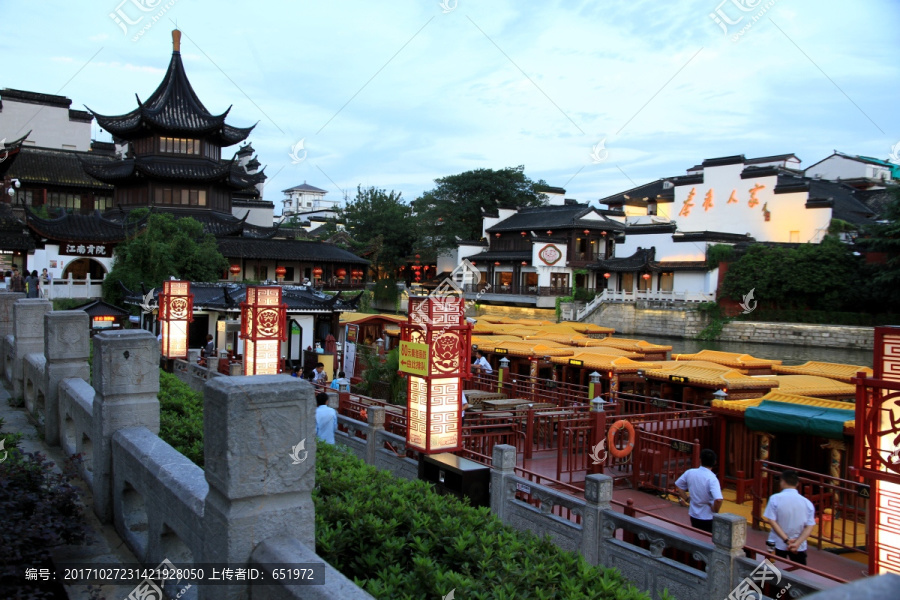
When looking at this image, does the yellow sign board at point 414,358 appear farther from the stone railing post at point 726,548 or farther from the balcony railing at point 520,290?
the balcony railing at point 520,290

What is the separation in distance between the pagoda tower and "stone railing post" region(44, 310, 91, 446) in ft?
116

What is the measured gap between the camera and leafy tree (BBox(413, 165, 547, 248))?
62125 mm

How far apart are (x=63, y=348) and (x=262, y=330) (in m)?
6.29

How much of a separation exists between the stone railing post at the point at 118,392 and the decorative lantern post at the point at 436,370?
423 cm

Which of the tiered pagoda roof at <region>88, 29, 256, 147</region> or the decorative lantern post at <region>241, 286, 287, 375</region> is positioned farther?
the tiered pagoda roof at <region>88, 29, 256, 147</region>

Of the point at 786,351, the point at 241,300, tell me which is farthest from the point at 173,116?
the point at 786,351

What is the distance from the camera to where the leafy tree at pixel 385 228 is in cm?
6312

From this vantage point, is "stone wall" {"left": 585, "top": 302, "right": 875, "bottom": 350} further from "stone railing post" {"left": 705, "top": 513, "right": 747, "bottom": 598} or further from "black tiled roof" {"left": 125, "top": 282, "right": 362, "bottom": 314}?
"stone railing post" {"left": 705, "top": 513, "right": 747, "bottom": 598}

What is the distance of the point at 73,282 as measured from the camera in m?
31.7

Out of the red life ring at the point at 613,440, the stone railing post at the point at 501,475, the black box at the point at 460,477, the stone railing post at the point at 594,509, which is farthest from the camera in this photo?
the red life ring at the point at 613,440

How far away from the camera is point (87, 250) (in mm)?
34750

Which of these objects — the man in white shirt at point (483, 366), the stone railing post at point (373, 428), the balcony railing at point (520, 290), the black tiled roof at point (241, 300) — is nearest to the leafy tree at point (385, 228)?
the balcony railing at point (520, 290)

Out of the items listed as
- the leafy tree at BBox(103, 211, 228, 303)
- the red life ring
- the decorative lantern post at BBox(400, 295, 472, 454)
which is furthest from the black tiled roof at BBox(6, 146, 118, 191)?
the red life ring

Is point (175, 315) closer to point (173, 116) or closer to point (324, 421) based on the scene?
point (324, 421)
